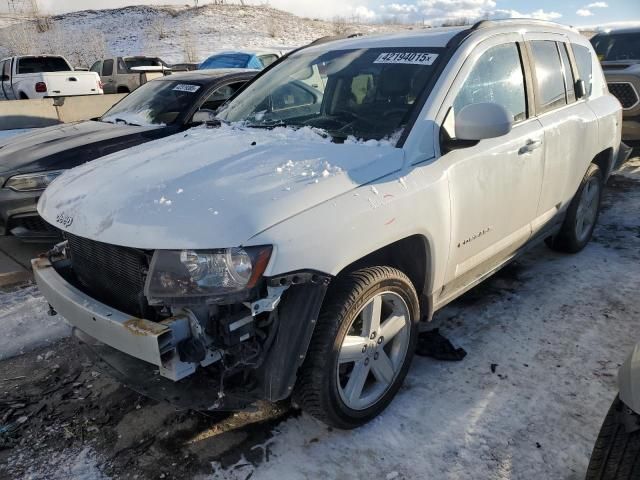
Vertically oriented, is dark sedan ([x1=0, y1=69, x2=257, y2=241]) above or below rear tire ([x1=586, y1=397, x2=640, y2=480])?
above

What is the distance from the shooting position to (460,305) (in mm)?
3742

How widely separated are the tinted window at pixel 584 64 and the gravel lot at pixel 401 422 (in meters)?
1.88

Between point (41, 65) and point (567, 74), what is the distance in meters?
16.0

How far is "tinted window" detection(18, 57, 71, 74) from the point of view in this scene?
48.7ft

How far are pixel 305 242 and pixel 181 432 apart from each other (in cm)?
131

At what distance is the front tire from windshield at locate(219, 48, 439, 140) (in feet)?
2.71

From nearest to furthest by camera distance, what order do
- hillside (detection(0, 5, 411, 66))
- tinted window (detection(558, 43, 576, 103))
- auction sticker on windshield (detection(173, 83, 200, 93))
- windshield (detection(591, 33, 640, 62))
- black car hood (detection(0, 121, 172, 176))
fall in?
tinted window (detection(558, 43, 576, 103))
black car hood (detection(0, 121, 172, 176))
auction sticker on windshield (detection(173, 83, 200, 93))
windshield (detection(591, 33, 640, 62))
hillside (detection(0, 5, 411, 66))

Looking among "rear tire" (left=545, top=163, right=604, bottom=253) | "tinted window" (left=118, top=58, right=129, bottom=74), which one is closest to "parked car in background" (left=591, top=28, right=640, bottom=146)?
"rear tire" (left=545, top=163, right=604, bottom=253)

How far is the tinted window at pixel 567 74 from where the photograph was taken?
382cm

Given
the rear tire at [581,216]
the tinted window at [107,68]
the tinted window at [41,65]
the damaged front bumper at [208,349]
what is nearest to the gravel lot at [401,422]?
the damaged front bumper at [208,349]

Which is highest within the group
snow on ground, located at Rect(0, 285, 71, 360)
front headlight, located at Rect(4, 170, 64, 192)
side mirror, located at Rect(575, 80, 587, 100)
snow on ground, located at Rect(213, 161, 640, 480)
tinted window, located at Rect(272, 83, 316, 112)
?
tinted window, located at Rect(272, 83, 316, 112)

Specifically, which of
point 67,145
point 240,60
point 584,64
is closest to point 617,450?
point 584,64

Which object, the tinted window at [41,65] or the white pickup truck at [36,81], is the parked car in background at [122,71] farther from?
the white pickup truck at [36,81]

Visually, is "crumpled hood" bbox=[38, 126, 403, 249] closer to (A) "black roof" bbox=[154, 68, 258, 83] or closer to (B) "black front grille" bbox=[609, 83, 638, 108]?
(A) "black roof" bbox=[154, 68, 258, 83]
